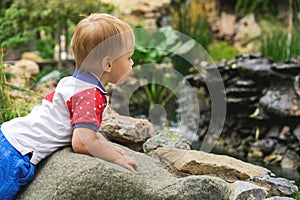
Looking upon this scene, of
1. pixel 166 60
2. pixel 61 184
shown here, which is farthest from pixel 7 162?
pixel 166 60

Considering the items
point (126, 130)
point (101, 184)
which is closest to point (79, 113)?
point (101, 184)

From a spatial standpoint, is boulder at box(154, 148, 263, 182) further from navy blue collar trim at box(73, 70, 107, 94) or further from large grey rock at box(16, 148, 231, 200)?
navy blue collar trim at box(73, 70, 107, 94)

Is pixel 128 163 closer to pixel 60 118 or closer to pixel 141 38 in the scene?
pixel 60 118

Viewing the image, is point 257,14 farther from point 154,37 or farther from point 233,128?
point 233,128

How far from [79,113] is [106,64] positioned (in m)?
0.24

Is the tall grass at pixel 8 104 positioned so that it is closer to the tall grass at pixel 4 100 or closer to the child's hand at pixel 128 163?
the tall grass at pixel 4 100

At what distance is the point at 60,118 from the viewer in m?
2.21

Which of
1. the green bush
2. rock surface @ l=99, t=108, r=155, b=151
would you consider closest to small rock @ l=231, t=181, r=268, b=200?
rock surface @ l=99, t=108, r=155, b=151

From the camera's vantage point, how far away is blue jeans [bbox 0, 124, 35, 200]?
2.21m

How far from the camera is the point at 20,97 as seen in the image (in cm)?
414

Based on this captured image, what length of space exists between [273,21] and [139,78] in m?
4.20

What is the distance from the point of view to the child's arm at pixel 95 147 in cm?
212

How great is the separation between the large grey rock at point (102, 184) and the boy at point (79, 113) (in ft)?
0.19

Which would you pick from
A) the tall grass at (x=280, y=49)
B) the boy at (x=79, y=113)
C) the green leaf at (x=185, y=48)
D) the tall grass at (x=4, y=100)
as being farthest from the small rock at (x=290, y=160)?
the boy at (x=79, y=113)
